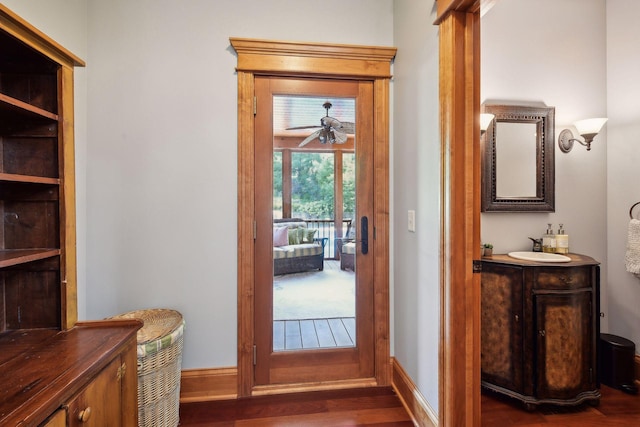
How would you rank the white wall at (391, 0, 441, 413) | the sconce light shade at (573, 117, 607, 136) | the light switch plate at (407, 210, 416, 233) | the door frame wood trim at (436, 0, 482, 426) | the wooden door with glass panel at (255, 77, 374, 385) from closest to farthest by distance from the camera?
the door frame wood trim at (436, 0, 482, 426), the white wall at (391, 0, 441, 413), the light switch plate at (407, 210, 416, 233), the wooden door with glass panel at (255, 77, 374, 385), the sconce light shade at (573, 117, 607, 136)

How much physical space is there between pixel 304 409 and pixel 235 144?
5.82 ft

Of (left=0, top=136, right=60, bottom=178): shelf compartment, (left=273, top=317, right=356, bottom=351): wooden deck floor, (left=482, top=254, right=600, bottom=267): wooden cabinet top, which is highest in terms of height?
(left=0, top=136, right=60, bottom=178): shelf compartment

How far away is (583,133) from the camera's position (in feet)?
7.30

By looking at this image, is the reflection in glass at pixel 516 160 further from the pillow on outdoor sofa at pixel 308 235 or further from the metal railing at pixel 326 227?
the pillow on outdoor sofa at pixel 308 235

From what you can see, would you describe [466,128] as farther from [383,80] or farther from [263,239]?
[263,239]

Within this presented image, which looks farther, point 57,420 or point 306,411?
point 306,411

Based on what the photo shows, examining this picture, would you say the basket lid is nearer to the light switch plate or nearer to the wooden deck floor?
the wooden deck floor

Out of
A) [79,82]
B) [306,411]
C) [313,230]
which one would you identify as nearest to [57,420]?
[306,411]

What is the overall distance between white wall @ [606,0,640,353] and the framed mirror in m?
0.51

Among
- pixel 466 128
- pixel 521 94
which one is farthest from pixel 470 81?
pixel 521 94

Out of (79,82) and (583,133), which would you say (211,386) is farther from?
(583,133)

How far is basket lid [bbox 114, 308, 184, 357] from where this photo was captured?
150 centimetres

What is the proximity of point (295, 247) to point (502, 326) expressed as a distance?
1.47m

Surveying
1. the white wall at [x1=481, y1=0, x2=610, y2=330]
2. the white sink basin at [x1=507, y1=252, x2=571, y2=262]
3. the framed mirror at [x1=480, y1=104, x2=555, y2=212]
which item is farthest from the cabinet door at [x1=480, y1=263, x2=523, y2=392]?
the framed mirror at [x1=480, y1=104, x2=555, y2=212]
